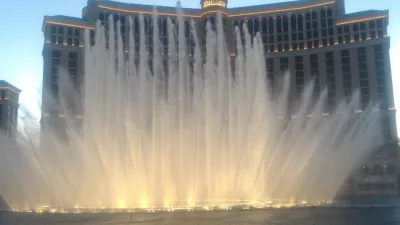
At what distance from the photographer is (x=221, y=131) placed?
3438 cm

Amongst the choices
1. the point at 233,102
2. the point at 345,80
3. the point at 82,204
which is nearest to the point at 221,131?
the point at 233,102

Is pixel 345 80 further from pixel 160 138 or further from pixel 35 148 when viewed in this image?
pixel 35 148

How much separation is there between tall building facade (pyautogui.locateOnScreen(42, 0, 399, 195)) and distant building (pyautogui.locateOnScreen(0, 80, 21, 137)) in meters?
38.3

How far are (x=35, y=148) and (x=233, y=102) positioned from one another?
16.5 m

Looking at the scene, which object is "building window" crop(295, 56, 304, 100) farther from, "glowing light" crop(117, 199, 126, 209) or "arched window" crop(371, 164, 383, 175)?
"glowing light" crop(117, 199, 126, 209)

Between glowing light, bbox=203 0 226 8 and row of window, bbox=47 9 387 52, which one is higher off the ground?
glowing light, bbox=203 0 226 8

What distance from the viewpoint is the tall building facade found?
74125 mm

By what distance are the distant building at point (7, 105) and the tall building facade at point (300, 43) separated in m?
38.3

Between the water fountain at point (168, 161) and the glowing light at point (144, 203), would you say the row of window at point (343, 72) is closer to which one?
the water fountain at point (168, 161)

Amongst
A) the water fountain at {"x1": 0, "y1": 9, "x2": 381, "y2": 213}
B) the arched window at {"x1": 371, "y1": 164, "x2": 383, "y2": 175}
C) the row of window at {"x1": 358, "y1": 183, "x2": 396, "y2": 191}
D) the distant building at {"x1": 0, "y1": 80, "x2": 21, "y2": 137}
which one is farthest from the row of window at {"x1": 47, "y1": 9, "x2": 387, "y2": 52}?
the distant building at {"x1": 0, "y1": 80, "x2": 21, "y2": 137}

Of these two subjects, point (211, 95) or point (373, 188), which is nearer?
point (211, 95)

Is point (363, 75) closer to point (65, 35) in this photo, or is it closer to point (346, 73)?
point (346, 73)

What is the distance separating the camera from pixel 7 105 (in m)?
112

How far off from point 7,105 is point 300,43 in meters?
76.6
